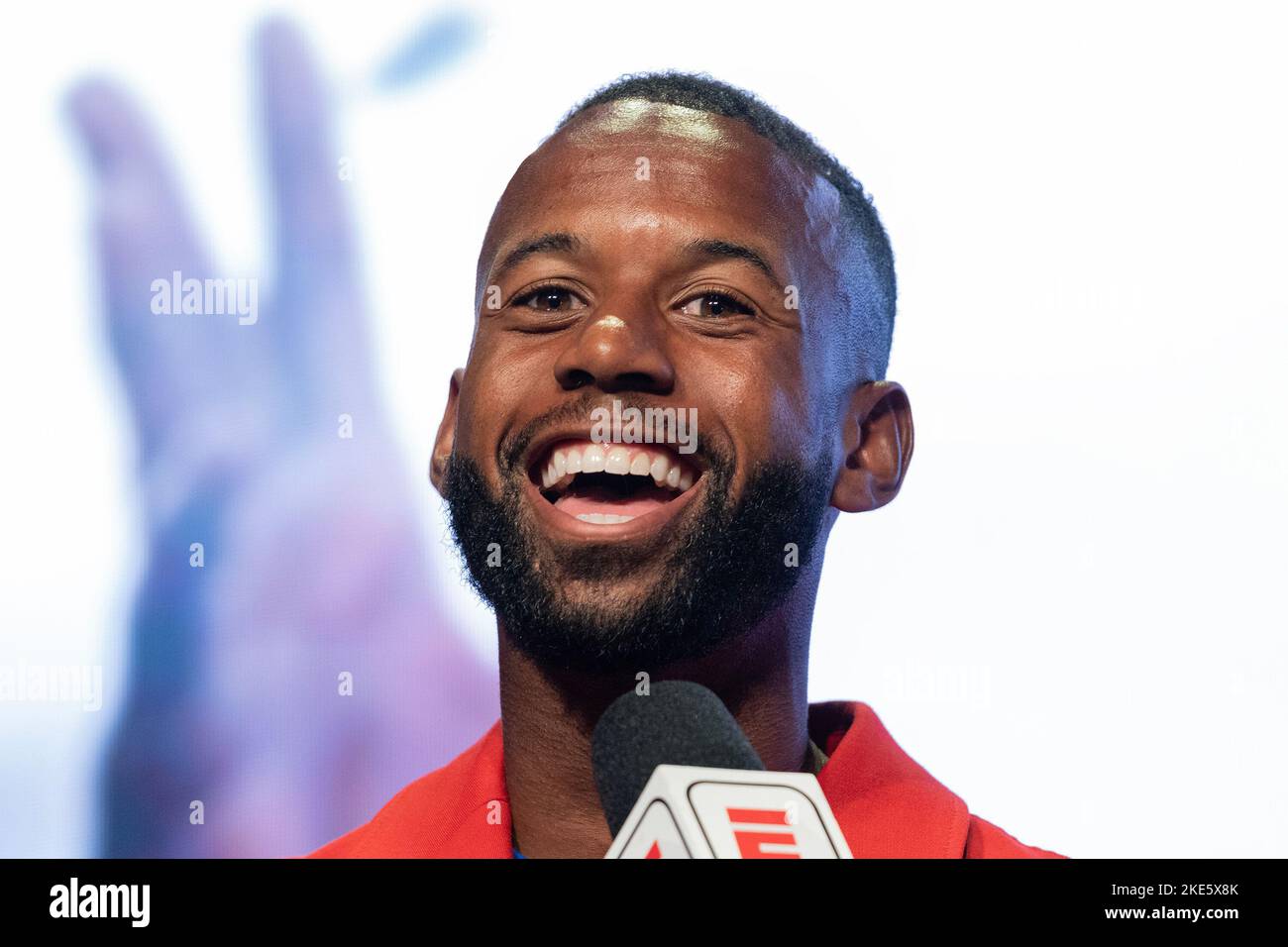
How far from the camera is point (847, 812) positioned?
148 cm

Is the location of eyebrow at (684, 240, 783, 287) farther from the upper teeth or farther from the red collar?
the red collar

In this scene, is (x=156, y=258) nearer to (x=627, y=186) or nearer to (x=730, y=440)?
(x=627, y=186)

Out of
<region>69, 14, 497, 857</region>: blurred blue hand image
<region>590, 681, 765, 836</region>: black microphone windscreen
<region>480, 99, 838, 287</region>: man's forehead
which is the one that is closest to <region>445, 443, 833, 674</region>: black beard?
<region>480, 99, 838, 287</region>: man's forehead

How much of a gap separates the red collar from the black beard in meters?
0.17

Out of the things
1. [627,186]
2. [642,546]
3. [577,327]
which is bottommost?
[642,546]

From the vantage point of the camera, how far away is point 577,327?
1465 mm

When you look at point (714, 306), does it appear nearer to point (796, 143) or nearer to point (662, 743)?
point (796, 143)

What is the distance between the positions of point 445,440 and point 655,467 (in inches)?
14.4

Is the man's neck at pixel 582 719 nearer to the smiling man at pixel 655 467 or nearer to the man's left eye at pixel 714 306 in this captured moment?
the smiling man at pixel 655 467

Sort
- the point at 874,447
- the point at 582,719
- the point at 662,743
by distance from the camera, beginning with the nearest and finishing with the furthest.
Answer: the point at 662,743
the point at 582,719
the point at 874,447

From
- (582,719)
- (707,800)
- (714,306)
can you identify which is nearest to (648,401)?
(714,306)

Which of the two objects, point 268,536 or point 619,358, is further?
point 268,536
